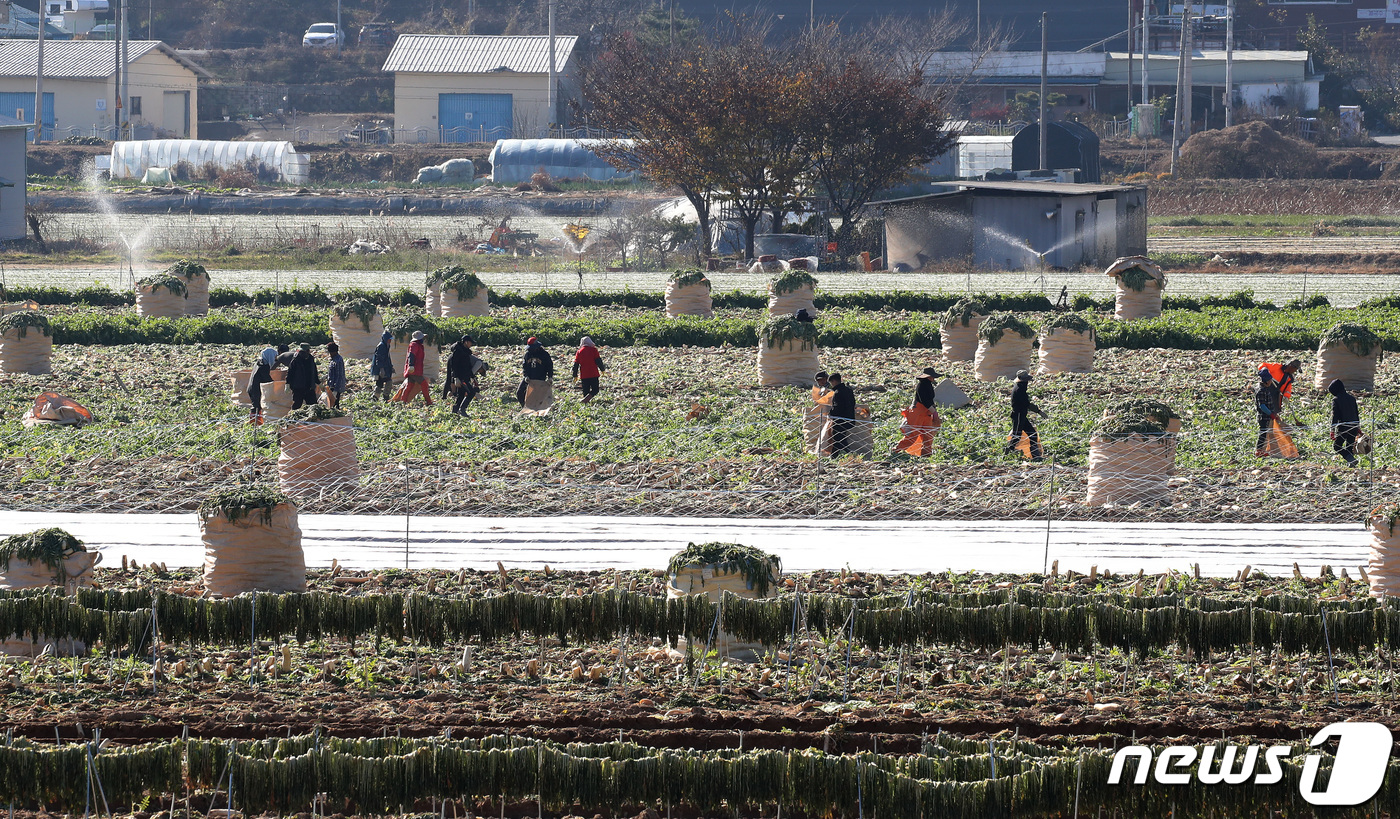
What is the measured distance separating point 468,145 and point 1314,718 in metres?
66.2

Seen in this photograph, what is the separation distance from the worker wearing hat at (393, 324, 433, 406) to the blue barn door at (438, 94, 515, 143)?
2100 inches

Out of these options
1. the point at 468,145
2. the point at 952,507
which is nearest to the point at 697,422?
the point at 952,507

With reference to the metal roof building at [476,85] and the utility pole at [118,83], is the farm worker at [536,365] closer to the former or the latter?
the metal roof building at [476,85]

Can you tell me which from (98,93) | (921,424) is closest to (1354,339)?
(921,424)

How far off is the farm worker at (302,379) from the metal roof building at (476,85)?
53.8m

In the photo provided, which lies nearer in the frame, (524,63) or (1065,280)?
(1065,280)

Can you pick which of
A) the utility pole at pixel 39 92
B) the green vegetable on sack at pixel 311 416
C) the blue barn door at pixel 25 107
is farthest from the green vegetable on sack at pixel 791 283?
the blue barn door at pixel 25 107

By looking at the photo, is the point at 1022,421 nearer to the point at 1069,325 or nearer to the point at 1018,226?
the point at 1069,325

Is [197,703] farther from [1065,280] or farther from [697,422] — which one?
[1065,280]

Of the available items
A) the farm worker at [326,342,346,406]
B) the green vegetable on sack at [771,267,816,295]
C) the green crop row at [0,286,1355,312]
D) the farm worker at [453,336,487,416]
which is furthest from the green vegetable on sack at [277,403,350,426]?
the green crop row at [0,286,1355,312]

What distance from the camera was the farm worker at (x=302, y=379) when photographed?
19.8 meters

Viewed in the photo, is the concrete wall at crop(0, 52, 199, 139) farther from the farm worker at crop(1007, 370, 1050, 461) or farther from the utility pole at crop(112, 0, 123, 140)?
the farm worker at crop(1007, 370, 1050, 461)

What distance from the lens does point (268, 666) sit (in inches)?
413

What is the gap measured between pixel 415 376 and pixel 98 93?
197 ft
